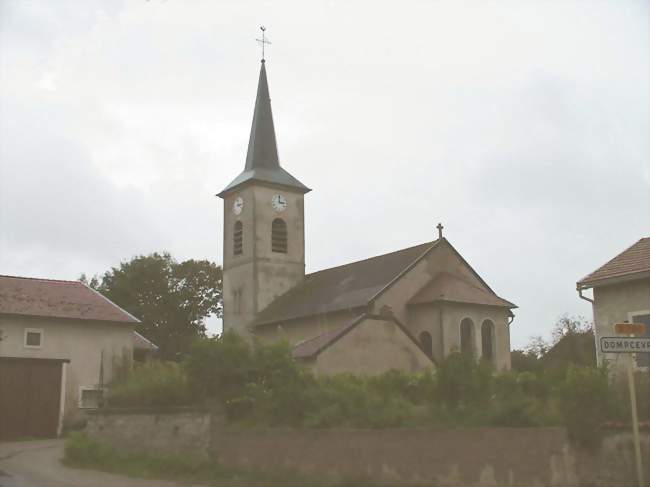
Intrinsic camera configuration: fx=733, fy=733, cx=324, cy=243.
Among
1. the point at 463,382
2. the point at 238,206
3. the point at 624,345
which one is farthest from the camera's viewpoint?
the point at 238,206

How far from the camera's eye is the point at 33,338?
2723 cm

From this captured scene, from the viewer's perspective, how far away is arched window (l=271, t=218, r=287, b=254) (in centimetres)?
4106

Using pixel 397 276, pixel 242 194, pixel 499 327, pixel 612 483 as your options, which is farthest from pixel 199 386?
pixel 242 194

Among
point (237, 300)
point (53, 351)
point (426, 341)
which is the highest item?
point (237, 300)

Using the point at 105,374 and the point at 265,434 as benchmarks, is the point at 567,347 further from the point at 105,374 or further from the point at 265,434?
the point at 265,434

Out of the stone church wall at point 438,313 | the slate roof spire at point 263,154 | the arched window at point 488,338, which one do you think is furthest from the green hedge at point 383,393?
the slate roof spire at point 263,154

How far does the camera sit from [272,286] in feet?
131

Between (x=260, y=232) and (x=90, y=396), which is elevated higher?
(x=260, y=232)

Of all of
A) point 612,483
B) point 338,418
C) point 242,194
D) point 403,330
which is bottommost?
point 612,483

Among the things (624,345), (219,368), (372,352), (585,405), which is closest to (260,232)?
(372,352)

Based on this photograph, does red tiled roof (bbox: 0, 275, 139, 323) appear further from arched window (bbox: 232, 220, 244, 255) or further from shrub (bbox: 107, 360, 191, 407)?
arched window (bbox: 232, 220, 244, 255)

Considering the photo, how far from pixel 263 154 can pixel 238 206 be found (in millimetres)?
3480

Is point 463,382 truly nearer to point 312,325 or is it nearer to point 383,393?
point 383,393

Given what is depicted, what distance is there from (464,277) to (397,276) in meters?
4.32
